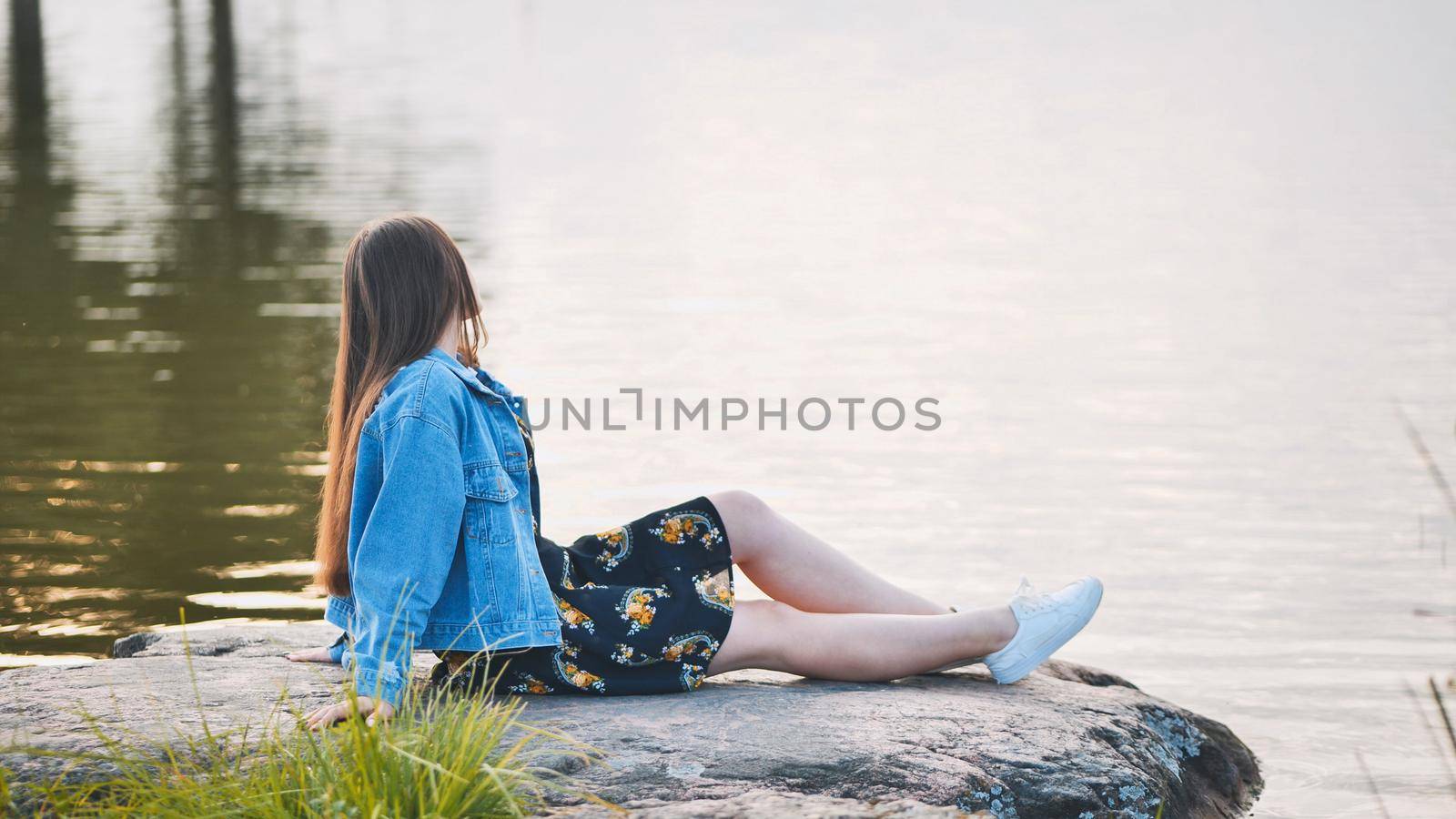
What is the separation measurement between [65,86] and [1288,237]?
24010mm

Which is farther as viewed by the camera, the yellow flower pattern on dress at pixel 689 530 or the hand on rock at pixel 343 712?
the yellow flower pattern on dress at pixel 689 530

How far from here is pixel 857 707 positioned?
3715mm

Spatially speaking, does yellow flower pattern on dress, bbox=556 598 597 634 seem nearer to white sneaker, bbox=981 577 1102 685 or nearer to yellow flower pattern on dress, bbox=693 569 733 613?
yellow flower pattern on dress, bbox=693 569 733 613

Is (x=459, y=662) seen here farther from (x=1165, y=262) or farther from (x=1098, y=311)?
(x=1165, y=262)

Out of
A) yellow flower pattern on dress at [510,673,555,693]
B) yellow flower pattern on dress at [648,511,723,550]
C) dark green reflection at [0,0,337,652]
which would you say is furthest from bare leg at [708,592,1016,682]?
dark green reflection at [0,0,337,652]

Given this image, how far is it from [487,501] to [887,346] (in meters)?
6.90

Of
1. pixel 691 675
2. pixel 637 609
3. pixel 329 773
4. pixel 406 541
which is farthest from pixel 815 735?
pixel 329 773

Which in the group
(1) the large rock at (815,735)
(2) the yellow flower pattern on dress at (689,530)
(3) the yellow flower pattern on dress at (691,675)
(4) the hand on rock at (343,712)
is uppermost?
(2) the yellow flower pattern on dress at (689,530)

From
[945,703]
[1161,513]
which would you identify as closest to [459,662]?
[945,703]

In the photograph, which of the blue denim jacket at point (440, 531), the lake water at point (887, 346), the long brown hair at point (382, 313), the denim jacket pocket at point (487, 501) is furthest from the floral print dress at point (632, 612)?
the lake water at point (887, 346)

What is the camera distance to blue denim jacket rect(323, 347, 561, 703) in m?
3.29

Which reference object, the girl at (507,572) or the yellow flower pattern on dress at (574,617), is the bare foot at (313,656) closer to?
the girl at (507,572)

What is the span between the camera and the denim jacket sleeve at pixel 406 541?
129 inches

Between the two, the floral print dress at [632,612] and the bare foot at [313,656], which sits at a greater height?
the floral print dress at [632,612]
